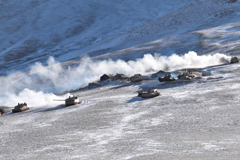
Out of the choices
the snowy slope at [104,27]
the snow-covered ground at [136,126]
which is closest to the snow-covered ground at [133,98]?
the snow-covered ground at [136,126]

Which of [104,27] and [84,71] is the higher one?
[104,27]

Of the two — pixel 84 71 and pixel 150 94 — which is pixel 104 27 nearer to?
pixel 84 71

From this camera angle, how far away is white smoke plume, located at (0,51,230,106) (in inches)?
1880

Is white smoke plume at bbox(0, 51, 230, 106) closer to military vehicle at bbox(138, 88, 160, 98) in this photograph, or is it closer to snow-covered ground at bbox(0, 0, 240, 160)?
snow-covered ground at bbox(0, 0, 240, 160)

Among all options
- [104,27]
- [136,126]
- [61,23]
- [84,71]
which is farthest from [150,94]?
[61,23]

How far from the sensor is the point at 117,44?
77.8 meters

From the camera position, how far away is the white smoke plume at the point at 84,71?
47750 mm

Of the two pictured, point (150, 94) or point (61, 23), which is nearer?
point (150, 94)

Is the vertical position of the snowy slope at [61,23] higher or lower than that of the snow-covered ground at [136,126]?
higher

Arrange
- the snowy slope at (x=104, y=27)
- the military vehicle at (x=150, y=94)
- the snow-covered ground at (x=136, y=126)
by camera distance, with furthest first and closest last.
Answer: the snowy slope at (x=104, y=27)
the military vehicle at (x=150, y=94)
the snow-covered ground at (x=136, y=126)

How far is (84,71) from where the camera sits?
5719 cm

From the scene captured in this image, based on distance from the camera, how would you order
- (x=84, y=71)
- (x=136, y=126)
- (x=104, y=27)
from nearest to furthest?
1. (x=136, y=126)
2. (x=84, y=71)
3. (x=104, y=27)

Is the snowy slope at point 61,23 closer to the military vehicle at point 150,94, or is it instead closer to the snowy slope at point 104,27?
the snowy slope at point 104,27

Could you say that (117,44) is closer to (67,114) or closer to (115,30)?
(115,30)
